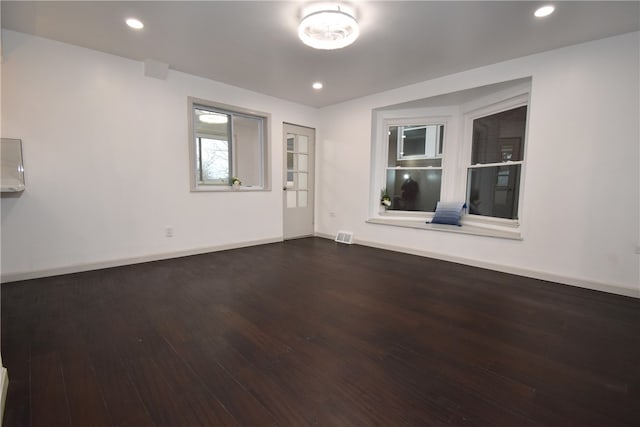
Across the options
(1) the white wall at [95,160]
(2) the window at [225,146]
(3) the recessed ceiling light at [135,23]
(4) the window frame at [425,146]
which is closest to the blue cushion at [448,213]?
(4) the window frame at [425,146]

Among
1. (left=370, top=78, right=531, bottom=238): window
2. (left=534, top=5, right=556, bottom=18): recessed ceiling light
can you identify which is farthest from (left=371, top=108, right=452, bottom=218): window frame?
(left=534, top=5, right=556, bottom=18): recessed ceiling light

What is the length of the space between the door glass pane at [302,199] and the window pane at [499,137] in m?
3.06

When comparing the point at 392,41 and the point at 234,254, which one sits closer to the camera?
the point at 392,41

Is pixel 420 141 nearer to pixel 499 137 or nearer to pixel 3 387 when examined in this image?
pixel 499 137

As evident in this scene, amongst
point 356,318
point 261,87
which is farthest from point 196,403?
point 261,87

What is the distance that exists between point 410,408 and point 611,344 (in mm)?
1704

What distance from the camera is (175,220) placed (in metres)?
4.03

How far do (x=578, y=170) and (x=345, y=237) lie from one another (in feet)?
11.2

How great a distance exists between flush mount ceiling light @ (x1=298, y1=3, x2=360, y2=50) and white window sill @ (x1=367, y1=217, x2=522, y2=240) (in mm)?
2861

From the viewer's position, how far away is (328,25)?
2488mm

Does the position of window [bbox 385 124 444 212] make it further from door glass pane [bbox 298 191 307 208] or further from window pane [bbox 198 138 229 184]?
window pane [bbox 198 138 229 184]

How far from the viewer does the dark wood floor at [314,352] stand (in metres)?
1.34

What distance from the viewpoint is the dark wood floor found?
4.41ft

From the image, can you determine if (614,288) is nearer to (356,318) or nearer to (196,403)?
(356,318)
